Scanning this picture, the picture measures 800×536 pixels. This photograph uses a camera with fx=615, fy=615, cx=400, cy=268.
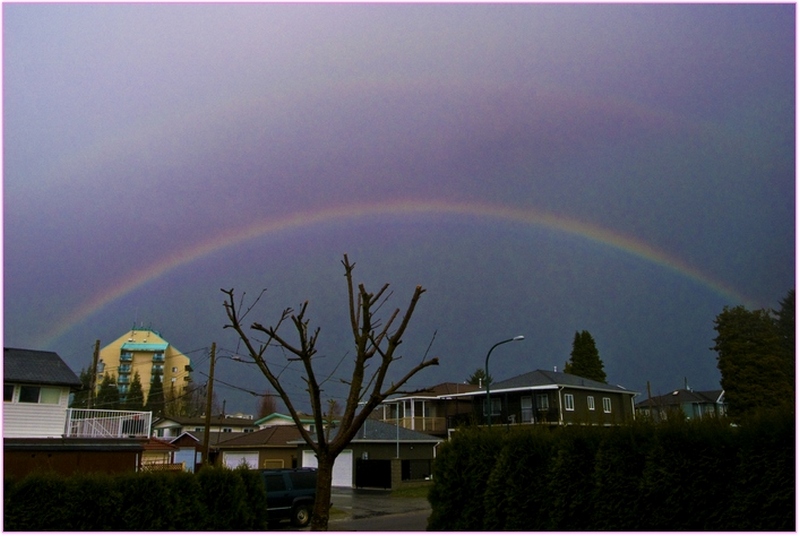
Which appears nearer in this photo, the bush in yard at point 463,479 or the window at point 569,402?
the bush in yard at point 463,479

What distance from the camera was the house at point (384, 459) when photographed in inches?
1469

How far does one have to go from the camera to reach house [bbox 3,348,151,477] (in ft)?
64.9

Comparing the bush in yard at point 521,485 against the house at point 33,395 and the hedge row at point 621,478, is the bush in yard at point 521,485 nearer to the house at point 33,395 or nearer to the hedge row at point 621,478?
the hedge row at point 621,478

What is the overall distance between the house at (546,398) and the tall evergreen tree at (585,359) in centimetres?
1662

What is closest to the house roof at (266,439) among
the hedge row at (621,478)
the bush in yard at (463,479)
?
the bush in yard at (463,479)

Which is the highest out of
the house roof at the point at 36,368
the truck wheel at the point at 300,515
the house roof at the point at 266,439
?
the house roof at the point at 36,368

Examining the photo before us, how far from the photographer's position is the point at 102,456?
2070cm

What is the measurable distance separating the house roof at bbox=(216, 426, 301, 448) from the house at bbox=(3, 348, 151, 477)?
1776cm

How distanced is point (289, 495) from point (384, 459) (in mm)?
18868

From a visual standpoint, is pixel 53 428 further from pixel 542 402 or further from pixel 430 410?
pixel 430 410

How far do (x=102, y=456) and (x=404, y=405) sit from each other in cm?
3185

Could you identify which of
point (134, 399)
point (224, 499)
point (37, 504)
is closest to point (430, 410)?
point (224, 499)

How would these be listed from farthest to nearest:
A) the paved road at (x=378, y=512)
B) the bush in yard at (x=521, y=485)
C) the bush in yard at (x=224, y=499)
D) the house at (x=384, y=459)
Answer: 1. the house at (x=384, y=459)
2. the paved road at (x=378, y=512)
3. the bush in yard at (x=224, y=499)
4. the bush in yard at (x=521, y=485)

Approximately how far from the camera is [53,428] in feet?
74.2
